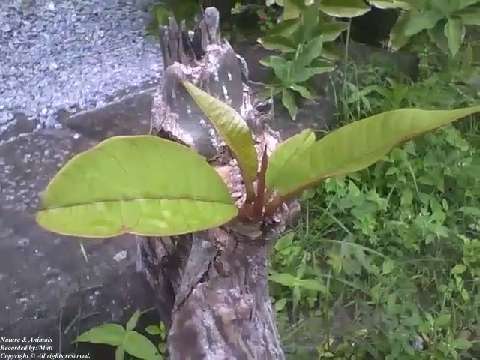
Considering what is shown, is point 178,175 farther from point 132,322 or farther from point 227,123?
point 132,322

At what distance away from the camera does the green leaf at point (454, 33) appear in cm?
246

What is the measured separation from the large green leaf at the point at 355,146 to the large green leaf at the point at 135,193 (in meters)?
0.09

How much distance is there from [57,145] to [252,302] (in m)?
1.21

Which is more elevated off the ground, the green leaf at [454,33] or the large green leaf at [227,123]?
the large green leaf at [227,123]

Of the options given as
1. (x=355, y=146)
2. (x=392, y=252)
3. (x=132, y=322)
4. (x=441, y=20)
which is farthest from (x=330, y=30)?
(x=355, y=146)

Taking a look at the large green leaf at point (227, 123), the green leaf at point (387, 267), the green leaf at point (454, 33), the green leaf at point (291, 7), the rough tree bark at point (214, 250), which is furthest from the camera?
the green leaf at point (291, 7)

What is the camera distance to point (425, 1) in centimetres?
255

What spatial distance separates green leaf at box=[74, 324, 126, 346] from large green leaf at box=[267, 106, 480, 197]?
2.53 feet

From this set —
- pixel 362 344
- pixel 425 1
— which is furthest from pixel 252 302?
pixel 425 1

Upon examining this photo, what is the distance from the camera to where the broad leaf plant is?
947 millimetres

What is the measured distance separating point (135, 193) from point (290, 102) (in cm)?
158

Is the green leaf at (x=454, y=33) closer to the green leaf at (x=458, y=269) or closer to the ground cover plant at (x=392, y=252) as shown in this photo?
the ground cover plant at (x=392, y=252)

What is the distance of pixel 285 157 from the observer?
1.13 meters

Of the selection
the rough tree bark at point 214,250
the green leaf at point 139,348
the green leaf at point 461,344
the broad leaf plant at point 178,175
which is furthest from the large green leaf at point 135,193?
the green leaf at point 461,344
